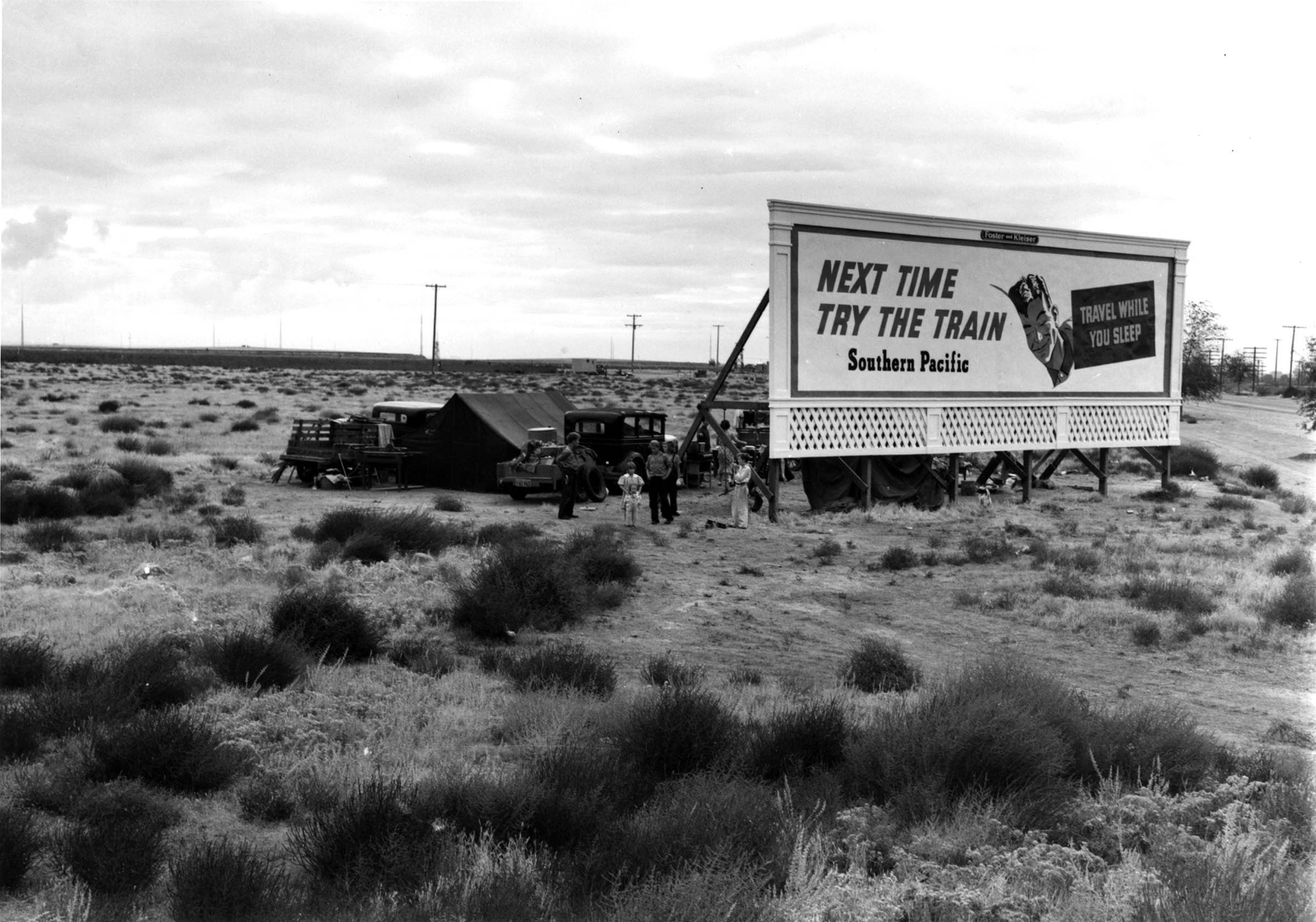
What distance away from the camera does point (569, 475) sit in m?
22.7

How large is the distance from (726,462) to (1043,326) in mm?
7548

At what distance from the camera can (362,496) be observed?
25.7 metres

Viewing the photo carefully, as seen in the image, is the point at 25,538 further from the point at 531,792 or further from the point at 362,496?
the point at 531,792

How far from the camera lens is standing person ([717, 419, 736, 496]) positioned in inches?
977

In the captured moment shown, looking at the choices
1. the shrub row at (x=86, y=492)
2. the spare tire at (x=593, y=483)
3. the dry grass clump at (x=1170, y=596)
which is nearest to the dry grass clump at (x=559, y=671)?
the dry grass clump at (x=1170, y=596)

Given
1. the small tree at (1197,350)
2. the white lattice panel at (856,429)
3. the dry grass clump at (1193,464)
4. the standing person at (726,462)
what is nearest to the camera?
the white lattice panel at (856,429)

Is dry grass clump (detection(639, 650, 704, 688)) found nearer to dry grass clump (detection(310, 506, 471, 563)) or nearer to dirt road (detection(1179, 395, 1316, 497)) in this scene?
dry grass clump (detection(310, 506, 471, 563))

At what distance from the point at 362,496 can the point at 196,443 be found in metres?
14.2

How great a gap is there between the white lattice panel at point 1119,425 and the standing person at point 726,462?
7686 millimetres

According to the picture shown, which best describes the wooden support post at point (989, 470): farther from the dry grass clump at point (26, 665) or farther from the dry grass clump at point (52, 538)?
the dry grass clump at point (26, 665)

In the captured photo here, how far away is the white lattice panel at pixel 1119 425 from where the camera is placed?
27797mm

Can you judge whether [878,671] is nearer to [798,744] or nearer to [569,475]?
Result: [798,744]

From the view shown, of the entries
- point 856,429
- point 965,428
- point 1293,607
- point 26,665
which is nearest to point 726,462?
point 856,429

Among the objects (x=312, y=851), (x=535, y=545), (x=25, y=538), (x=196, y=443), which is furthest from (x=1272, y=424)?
(x=312, y=851)
